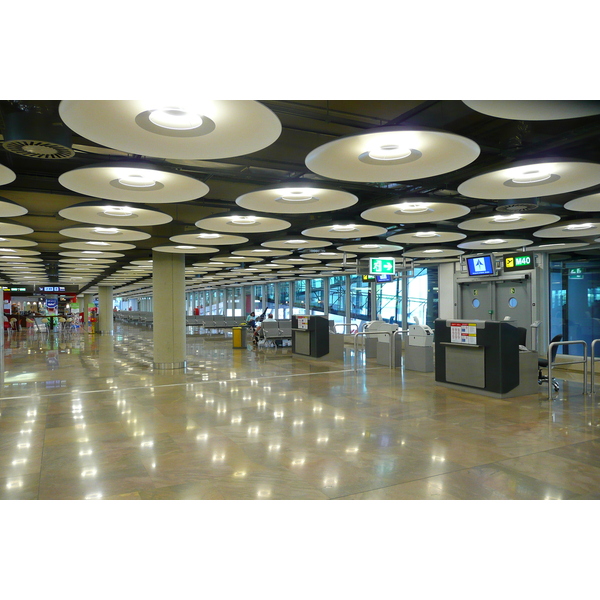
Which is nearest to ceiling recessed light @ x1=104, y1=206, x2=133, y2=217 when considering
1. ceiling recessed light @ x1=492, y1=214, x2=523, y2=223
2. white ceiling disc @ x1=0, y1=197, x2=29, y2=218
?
white ceiling disc @ x1=0, y1=197, x2=29, y2=218

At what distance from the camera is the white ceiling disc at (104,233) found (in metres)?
12.0

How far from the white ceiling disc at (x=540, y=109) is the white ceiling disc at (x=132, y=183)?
14.3 feet

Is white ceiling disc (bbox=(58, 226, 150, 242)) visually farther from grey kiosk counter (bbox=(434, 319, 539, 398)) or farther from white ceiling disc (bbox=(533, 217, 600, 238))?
white ceiling disc (bbox=(533, 217, 600, 238))

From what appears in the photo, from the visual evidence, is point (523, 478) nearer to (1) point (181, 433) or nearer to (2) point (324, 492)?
(2) point (324, 492)

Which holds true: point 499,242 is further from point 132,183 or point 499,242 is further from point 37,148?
point 37,148

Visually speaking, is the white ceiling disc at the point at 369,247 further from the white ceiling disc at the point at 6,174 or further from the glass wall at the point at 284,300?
the glass wall at the point at 284,300

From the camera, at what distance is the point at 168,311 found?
1588 cm

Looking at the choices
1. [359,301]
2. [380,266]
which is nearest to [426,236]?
[380,266]

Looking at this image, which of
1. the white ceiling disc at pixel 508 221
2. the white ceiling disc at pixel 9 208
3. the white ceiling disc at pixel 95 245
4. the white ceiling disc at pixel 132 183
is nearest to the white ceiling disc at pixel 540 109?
the white ceiling disc at pixel 132 183

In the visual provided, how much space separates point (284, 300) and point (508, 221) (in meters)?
30.6

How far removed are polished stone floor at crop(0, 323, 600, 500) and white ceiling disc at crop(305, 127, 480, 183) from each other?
3854 mm

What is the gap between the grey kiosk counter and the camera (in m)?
9.54

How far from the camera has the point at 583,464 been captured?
5.34 m

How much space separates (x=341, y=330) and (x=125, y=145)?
1081 inches
